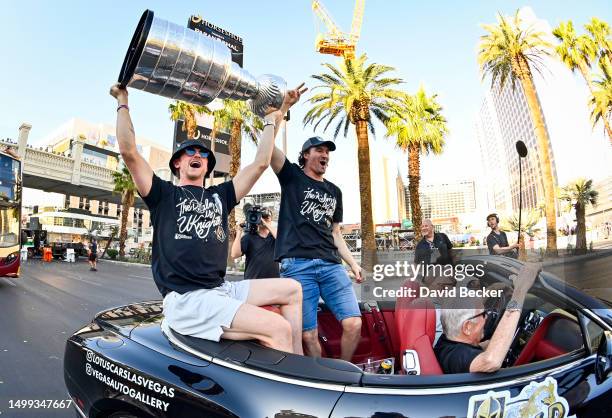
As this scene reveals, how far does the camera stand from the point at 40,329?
18.7ft

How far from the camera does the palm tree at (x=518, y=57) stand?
8.48m

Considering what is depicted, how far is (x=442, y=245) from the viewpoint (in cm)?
520

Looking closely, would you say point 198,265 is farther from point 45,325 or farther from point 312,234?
point 45,325

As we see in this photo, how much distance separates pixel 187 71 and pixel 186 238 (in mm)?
1282

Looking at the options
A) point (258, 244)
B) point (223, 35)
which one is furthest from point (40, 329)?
point (223, 35)

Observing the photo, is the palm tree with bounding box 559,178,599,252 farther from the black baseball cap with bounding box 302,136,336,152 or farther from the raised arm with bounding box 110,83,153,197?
the raised arm with bounding box 110,83,153,197

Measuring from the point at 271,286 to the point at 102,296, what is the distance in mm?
9109

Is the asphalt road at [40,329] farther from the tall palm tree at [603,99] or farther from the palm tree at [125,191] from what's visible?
the palm tree at [125,191]

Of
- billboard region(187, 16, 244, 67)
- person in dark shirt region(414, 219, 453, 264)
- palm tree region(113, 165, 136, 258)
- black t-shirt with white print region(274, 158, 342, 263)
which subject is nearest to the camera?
black t-shirt with white print region(274, 158, 342, 263)

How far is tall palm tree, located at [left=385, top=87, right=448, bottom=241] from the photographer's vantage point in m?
18.4

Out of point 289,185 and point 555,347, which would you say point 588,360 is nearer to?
point 555,347

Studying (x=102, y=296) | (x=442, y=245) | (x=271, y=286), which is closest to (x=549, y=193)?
(x=442, y=245)

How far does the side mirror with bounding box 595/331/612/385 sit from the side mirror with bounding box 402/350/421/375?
64 cm

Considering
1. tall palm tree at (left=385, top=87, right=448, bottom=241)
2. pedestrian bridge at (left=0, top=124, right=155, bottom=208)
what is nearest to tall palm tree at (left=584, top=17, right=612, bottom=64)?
tall palm tree at (left=385, top=87, right=448, bottom=241)
